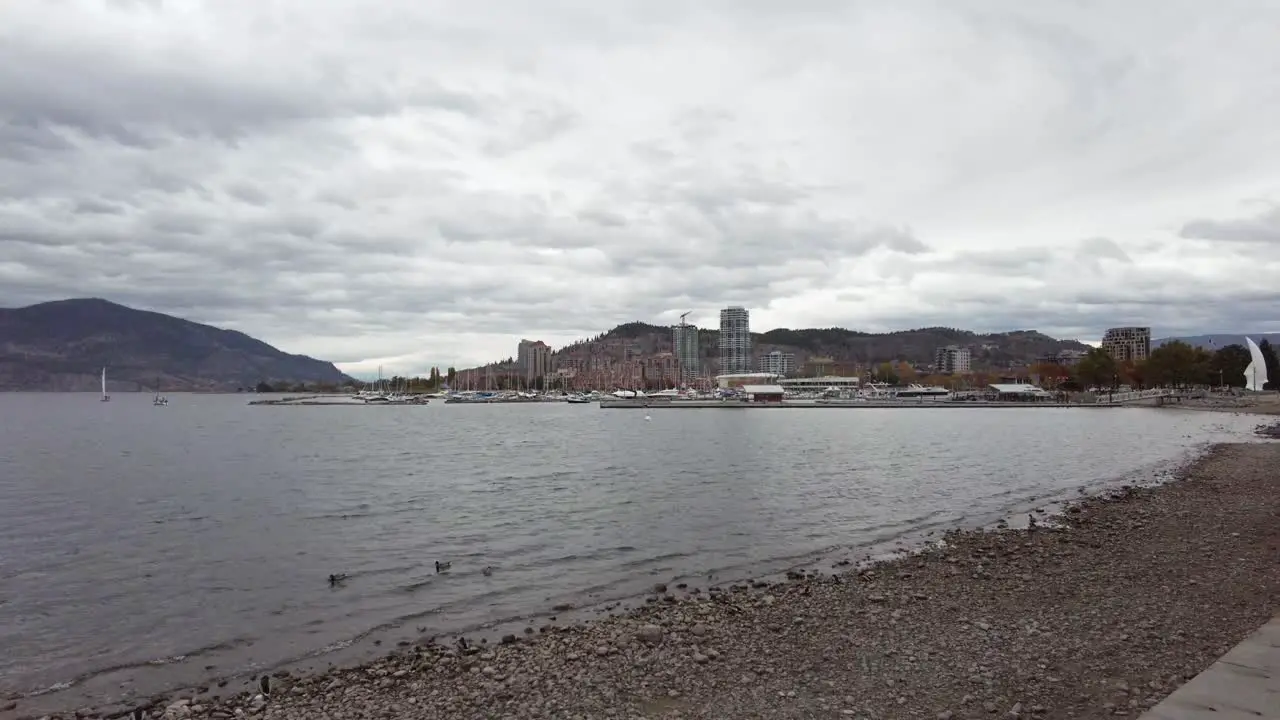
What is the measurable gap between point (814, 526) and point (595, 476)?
17.5 meters

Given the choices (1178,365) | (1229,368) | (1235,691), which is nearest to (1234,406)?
(1178,365)

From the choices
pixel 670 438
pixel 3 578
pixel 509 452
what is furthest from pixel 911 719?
pixel 670 438

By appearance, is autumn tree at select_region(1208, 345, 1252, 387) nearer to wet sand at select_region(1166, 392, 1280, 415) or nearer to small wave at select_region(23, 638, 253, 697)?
wet sand at select_region(1166, 392, 1280, 415)

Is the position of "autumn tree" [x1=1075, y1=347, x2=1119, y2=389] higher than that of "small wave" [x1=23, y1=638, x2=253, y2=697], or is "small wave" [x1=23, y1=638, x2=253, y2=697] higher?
"autumn tree" [x1=1075, y1=347, x2=1119, y2=389]

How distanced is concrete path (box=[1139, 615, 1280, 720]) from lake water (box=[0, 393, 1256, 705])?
10.8 meters

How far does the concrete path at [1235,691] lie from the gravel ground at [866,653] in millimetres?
1290

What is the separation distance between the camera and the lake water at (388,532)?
46.9ft

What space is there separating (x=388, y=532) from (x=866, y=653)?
57.6 ft

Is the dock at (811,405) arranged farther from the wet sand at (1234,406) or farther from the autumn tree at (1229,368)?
the autumn tree at (1229,368)

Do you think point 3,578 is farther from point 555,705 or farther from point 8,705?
point 555,705

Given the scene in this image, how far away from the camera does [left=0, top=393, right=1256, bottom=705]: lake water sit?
14289 mm

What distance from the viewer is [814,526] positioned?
2455 cm

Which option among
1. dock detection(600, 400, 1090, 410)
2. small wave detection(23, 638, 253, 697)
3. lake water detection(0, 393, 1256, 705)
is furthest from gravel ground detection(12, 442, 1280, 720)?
dock detection(600, 400, 1090, 410)

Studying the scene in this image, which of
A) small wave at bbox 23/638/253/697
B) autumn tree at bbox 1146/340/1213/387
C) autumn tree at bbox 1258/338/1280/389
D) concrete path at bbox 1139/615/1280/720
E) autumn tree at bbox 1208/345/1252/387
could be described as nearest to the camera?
concrete path at bbox 1139/615/1280/720
